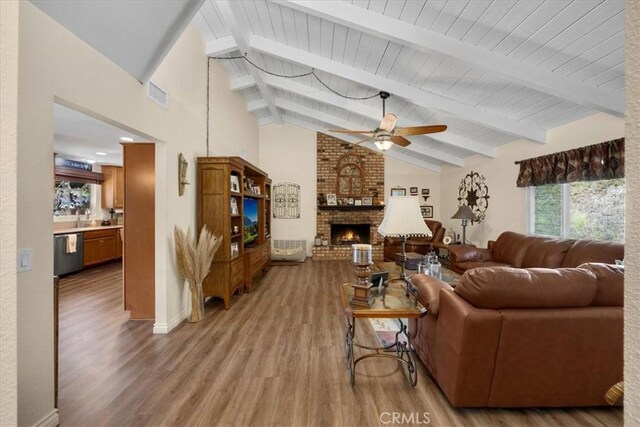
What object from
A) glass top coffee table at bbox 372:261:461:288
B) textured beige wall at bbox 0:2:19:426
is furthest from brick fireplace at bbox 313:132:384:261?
textured beige wall at bbox 0:2:19:426

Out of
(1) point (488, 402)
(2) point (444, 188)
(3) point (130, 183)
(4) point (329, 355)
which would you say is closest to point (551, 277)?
(1) point (488, 402)

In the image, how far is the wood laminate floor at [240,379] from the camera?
1787mm

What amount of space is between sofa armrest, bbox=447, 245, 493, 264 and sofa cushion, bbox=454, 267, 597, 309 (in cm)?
293

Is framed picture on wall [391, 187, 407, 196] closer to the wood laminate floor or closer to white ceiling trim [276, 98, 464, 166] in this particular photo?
white ceiling trim [276, 98, 464, 166]

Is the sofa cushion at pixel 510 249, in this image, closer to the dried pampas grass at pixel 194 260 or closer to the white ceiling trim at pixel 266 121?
the dried pampas grass at pixel 194 260

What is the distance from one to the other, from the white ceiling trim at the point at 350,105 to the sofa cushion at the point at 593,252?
2396 mm

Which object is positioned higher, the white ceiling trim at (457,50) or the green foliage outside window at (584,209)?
the white ceiling trim at (457,50)

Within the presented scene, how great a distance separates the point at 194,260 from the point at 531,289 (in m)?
3.12

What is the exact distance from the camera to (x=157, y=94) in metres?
2.82

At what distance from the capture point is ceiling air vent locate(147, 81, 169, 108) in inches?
107

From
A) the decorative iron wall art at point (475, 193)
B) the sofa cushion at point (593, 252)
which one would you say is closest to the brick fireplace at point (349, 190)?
the decorative iron wall art at point (475, 193)

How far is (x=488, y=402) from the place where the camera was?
179 cm

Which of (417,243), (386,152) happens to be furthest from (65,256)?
(386,152)

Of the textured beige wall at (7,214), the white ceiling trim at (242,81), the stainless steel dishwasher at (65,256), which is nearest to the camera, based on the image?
the textured beige wall at (7,214)
